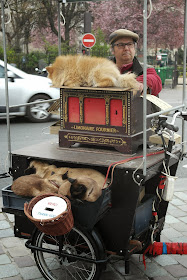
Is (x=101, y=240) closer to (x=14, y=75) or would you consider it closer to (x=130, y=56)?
(x=130, y=56)

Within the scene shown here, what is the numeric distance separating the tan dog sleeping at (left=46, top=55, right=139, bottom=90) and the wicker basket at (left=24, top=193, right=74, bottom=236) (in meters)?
0.92

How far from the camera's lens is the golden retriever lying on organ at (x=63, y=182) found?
9.52 ft

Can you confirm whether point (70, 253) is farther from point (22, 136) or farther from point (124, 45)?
point (22, 136)

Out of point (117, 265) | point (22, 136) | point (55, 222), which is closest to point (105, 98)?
point (55, 222)

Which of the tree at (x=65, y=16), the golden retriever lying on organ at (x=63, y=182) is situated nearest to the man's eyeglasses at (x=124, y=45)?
the golden retriever lying on organ at (x=63, y=182)

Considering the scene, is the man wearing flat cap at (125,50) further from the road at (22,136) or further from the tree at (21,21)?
the tree at (21,21)

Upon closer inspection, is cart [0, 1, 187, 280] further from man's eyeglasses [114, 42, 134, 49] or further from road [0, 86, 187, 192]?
road [0, 86, 187, 192]

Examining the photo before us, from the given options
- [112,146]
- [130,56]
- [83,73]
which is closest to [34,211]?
[112,146]

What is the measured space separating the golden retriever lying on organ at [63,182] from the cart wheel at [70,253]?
303mm

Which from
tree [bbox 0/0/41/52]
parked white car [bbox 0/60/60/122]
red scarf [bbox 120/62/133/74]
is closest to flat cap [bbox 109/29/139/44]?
red scarf [bbox 120/62/133/74]

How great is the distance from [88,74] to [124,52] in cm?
65

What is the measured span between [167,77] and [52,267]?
61.2 ft

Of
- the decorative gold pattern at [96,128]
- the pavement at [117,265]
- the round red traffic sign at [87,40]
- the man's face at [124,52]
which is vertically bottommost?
the pavement at [117,265]

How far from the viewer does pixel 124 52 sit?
3.79 m
